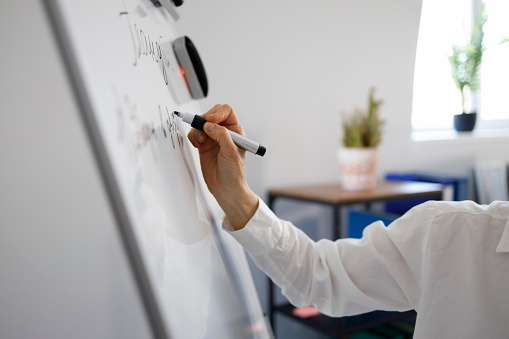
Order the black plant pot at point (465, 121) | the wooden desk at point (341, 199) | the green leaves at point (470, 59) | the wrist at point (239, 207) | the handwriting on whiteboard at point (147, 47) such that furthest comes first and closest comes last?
1. the black plant pot at point (465, 121)
2. the green leaves at point (470, 59)
3. the wooden desk at point (341, 199)
4. the wrist at point (239, 207)
5. the handwriting on whiteboard at point (147, 47)

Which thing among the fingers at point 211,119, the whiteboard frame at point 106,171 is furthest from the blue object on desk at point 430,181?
the whiteboard frame at point 106,171

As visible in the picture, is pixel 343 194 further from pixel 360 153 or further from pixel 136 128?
pixel 136 128

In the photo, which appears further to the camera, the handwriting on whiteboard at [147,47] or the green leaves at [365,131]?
the green leaves at [365,131]

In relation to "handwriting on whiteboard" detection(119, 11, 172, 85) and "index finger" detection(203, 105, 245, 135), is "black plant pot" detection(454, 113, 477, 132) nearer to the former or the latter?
"index finger" detection(203, 105, 245, 135)

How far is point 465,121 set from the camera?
2.41m

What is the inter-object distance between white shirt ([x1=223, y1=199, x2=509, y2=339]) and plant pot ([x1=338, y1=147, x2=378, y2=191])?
0.82 metres

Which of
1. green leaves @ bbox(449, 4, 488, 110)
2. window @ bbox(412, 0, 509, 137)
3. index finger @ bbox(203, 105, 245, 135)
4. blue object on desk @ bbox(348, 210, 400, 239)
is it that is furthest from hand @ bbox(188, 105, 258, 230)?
green leaves @ bbox(449, 4, 488, 110)

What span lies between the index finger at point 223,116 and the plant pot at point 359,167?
979 millimetres

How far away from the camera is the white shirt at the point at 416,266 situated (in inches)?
24.8

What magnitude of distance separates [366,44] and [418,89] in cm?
65

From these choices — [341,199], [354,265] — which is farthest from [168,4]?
[341,199]

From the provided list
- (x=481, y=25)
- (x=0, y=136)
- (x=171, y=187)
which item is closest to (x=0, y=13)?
(x=0, y=136)

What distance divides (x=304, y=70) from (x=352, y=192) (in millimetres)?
505

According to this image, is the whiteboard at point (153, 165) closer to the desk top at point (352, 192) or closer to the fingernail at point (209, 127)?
the fingernail at point (209, 127)
